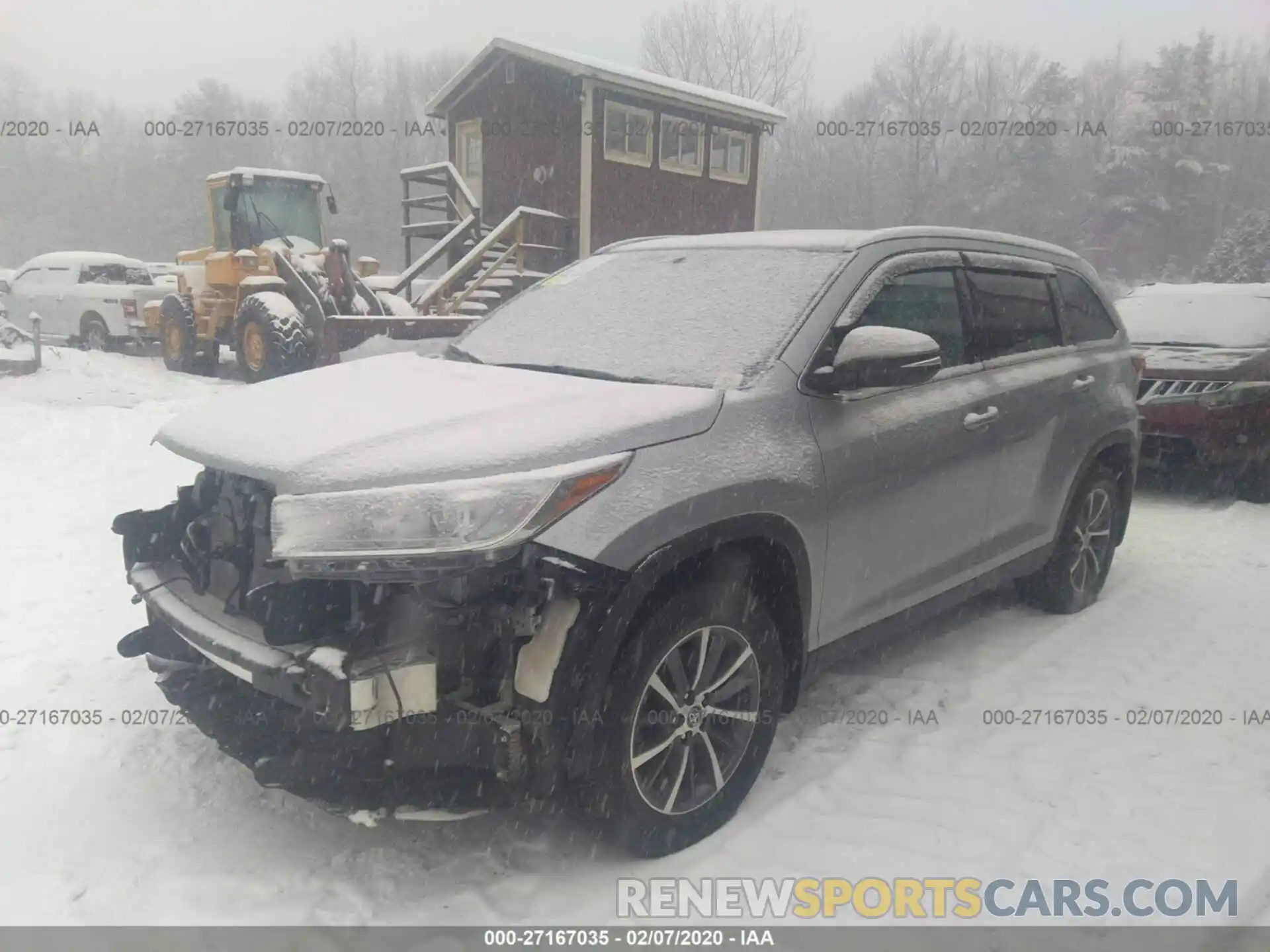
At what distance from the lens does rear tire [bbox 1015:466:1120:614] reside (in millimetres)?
4430

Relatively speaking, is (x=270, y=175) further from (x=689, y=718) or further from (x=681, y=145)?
(x=689, y=718)

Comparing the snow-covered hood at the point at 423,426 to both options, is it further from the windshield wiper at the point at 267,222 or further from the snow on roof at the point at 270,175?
the snow on roof at the point at 270,175

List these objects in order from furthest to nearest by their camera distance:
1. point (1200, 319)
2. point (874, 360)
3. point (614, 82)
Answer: point (614, 82), point (1200, 319), point (874, 360)

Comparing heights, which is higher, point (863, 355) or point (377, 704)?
point (863, 355)

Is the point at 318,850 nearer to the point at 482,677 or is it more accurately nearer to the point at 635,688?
the point at 482,677

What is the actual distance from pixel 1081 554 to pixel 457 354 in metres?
3.21

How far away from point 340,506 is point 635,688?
2.93ft

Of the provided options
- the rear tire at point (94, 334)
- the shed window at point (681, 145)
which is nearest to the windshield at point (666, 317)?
the shed window at point (681, 145)

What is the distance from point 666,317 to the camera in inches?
131

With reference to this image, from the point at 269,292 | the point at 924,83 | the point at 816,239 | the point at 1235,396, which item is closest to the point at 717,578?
the point at 816,239

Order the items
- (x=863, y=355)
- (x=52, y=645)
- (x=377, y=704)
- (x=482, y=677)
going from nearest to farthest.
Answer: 1. (x=377, y=704)
2. (x=482, y=677)
3. (x=863, y=355)
4. (x=52, y=645)

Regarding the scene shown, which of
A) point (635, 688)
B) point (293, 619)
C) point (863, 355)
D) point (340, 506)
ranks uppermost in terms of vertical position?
point (863, 355)

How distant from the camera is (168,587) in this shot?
9.19ft

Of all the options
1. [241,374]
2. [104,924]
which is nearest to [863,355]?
[104,924]
